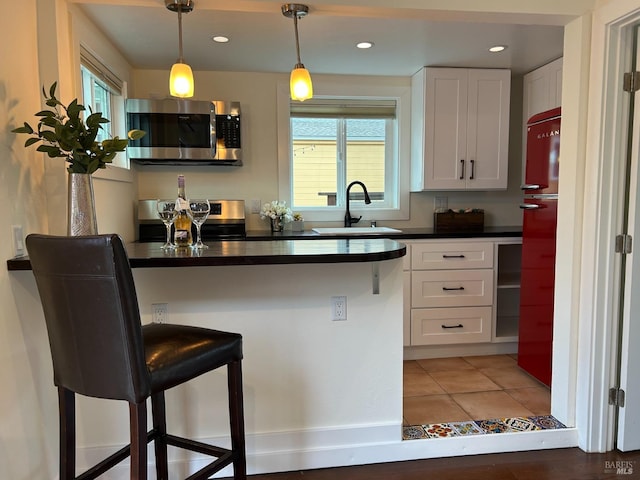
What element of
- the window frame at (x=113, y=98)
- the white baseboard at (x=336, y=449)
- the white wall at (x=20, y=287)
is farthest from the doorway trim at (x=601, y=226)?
the window frame at (x=113, y=98)

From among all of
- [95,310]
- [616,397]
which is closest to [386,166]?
[616,397]

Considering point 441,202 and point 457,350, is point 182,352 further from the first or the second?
point 441,202

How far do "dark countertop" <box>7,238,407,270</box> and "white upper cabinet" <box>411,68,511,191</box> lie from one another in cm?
173

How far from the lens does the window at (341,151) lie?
3.70 metres

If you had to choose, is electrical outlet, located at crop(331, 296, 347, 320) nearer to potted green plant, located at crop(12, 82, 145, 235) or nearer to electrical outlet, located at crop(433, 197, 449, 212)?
potted green plant, located at crop(12, 82, 145, 235)

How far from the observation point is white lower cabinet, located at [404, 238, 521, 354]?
3.23 m

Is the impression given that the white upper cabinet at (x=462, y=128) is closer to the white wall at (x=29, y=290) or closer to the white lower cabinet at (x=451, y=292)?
the white lower cabinet at (x=451, y=292)

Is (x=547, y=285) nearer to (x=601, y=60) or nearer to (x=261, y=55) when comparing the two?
(x=601, y=60)

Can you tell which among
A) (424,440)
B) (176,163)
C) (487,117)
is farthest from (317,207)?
(424,440)

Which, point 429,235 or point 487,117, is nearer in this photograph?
point 429,235

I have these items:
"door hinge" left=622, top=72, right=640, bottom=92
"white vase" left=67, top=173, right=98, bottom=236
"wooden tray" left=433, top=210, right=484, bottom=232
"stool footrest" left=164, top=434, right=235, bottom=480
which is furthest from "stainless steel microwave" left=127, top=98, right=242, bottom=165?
"door hinge" left=622, top=72, right=640, bottom=92

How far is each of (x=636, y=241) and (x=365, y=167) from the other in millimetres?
2189

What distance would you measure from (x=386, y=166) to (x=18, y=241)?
9.34ft

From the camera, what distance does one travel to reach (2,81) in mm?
1508
